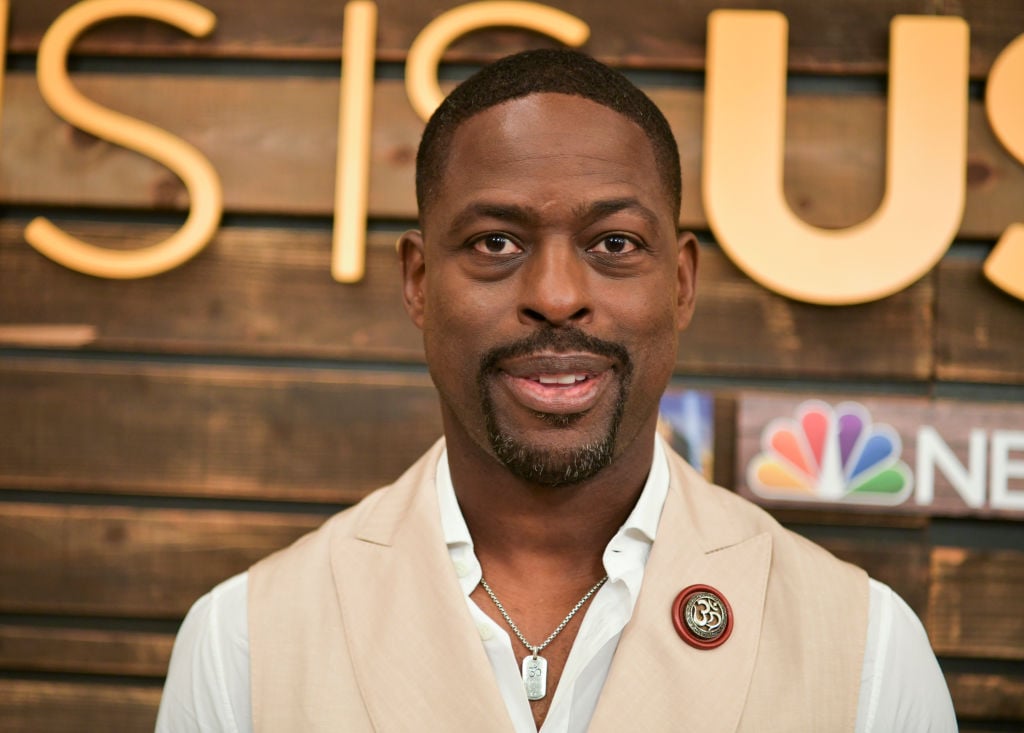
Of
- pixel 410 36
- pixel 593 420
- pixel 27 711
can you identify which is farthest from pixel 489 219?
pixel 27 711

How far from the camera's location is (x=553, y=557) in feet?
4.22

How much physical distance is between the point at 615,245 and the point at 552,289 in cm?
13

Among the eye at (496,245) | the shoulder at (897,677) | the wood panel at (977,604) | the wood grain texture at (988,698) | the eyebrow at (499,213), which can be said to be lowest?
the wood grain texture at (988,698)

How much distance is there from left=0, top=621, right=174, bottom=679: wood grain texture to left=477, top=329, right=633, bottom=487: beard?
138 cm

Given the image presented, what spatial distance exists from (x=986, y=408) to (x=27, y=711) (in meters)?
2.29

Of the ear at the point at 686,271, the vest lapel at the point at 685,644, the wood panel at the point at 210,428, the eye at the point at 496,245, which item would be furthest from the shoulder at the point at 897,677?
the wood panel at the point at 210,428

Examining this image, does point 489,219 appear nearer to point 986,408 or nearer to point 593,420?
point 593,420

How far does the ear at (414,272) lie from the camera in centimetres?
139

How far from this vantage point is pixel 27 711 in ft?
7.22

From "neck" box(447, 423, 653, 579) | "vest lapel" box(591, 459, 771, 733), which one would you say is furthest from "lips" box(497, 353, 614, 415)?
"vest lapel" box(591, 459, 771, 733)

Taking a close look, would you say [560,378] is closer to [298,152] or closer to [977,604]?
[298,152]

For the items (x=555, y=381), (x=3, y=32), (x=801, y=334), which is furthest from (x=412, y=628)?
(x=3, y=32)

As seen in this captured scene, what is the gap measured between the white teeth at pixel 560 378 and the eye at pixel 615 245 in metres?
0.17

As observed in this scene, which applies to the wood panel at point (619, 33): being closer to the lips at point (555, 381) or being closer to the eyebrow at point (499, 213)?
the eyebrow at point (499, 213)
